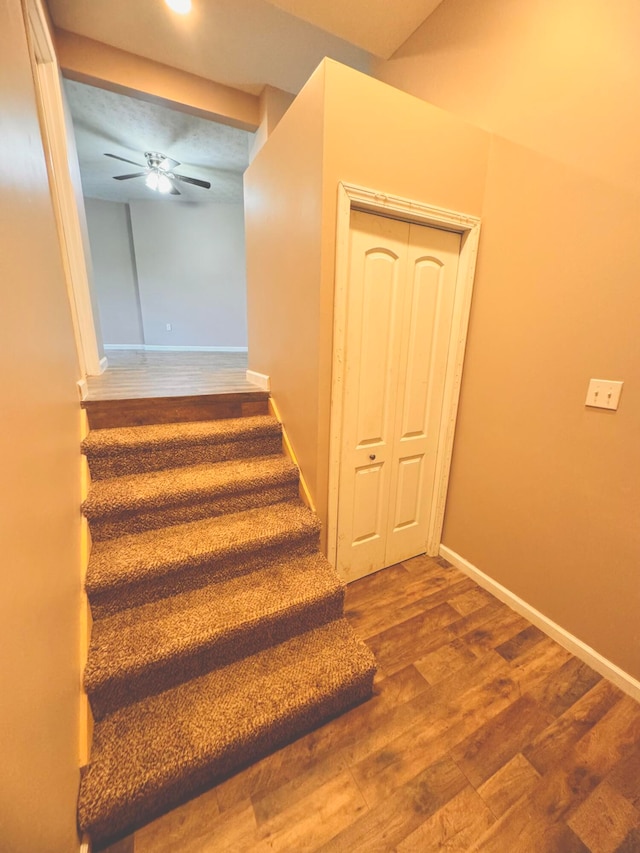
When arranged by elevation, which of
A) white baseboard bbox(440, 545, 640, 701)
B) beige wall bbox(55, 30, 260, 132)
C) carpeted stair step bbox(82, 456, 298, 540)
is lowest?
white baseboard bbox(440, 545, 640, 701)

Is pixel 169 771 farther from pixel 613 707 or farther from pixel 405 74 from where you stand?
pixel 405 74

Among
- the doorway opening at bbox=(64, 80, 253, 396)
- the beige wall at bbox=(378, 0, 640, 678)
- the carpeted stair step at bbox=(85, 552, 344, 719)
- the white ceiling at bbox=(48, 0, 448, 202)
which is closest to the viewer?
the carpeted stair step at bbox=(85, 552, 344, 719)

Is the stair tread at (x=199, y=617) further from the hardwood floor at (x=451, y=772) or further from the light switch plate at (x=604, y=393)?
the light switch plate at (x=604, y=393)

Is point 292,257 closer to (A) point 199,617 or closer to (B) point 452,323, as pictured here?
(B) point 452,323

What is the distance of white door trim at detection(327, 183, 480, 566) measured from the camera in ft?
4.73

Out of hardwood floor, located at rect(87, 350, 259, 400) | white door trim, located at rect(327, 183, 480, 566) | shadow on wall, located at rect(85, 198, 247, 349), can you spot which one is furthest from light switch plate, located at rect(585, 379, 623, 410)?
shadow on wall, located at rect(85, 198, 247, 349)

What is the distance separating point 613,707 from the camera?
4.32 ft

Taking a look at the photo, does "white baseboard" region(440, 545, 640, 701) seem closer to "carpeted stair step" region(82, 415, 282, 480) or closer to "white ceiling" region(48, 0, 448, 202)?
"carpeted stair step" region(82, 415, 282, 480)

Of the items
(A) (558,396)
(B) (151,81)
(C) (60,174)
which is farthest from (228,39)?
(A) (558,396)

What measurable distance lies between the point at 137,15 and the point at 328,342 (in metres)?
2.43

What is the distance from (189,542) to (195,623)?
342 mm

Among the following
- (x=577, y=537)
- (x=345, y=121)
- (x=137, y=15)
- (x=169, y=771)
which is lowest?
(x=169, y=771)

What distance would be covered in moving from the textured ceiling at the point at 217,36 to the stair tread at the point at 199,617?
10.3 feet

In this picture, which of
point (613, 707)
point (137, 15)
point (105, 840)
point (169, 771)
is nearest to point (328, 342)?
point (169, 771)
